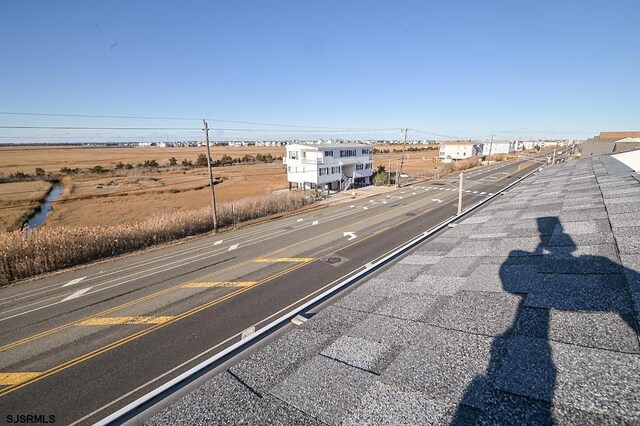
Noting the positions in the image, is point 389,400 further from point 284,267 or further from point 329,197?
point 329,197

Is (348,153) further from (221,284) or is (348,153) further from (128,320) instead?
→ (128,320)

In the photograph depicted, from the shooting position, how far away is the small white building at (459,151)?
103m

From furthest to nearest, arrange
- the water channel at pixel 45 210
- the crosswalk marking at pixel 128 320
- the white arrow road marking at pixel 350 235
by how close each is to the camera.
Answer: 1. the water channel at pixel 45 210
2. the white arrow road marking at pixel 350 235
3. the crosswalk marking at pixel 128 320

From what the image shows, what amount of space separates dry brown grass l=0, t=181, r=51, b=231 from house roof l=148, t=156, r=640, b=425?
1757 inches

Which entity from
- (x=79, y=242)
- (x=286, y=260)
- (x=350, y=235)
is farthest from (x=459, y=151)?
(x=79, y=242)

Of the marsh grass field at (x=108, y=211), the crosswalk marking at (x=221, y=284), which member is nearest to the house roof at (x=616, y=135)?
the marsh grass field at (x=108, y=211)

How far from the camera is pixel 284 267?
688 inches

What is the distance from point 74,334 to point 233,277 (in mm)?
7079

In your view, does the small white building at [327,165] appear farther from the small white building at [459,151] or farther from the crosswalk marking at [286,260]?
the small white building at [459,151]

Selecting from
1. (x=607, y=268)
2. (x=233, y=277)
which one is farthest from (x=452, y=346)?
(x=233, y=277)

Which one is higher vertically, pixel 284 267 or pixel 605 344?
pixel 605 344

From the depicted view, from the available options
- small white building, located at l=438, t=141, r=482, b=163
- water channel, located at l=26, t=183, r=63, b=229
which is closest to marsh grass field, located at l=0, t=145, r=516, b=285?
water channel, located at l=26, t=183, r=63, b=229

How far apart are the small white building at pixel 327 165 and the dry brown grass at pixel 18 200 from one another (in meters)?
37.7

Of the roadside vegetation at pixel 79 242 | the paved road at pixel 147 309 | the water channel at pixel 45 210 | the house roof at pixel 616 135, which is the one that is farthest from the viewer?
the house roof at pixel 616 135
